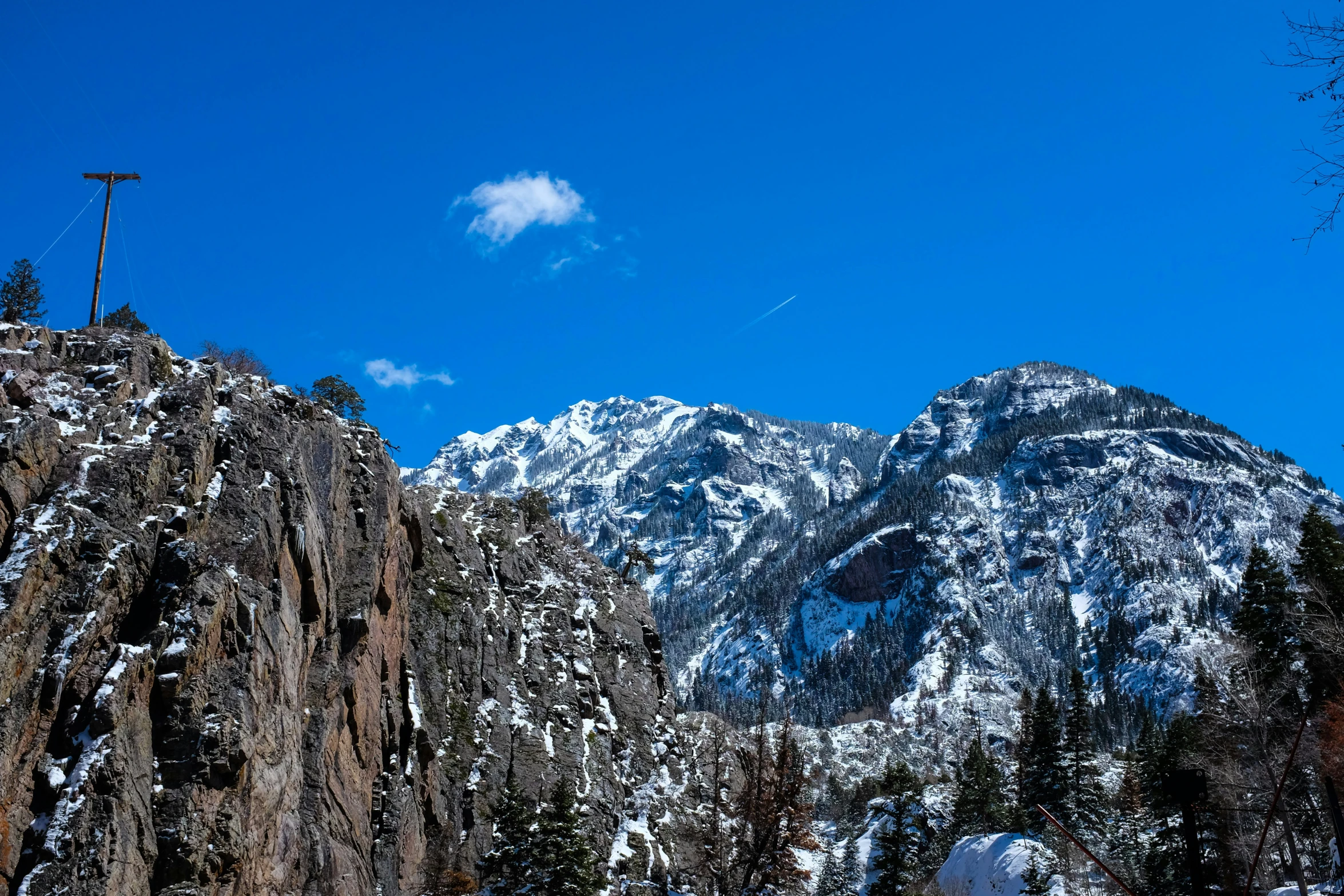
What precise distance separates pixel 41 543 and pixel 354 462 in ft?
52.0

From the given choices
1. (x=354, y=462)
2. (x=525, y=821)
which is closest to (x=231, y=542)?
(x=354, y=462)

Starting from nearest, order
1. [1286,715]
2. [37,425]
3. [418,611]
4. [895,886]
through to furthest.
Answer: [37,425]
[1286,715]
[418,611]
[895,886]

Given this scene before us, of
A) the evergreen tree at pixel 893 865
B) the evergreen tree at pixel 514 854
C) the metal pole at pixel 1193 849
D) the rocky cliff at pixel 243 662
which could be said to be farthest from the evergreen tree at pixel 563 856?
the metal pole at pixel 1193 849

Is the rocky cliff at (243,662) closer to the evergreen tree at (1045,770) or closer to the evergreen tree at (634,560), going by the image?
the evergreen tree at (634,560)

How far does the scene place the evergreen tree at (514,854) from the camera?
29906mm

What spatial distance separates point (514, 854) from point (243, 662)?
1117 cm

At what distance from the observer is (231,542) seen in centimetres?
2761

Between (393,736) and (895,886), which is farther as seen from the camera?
(895,886)

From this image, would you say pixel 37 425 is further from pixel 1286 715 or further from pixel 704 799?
pixel 1286 715

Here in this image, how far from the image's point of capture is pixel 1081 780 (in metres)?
54.1

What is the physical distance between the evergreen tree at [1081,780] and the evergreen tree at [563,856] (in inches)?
1266

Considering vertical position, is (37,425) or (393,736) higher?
(37,425)

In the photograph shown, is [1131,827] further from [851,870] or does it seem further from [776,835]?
[776,835]

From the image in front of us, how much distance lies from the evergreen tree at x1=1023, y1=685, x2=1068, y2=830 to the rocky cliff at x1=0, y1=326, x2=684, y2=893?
2319 centimetres
